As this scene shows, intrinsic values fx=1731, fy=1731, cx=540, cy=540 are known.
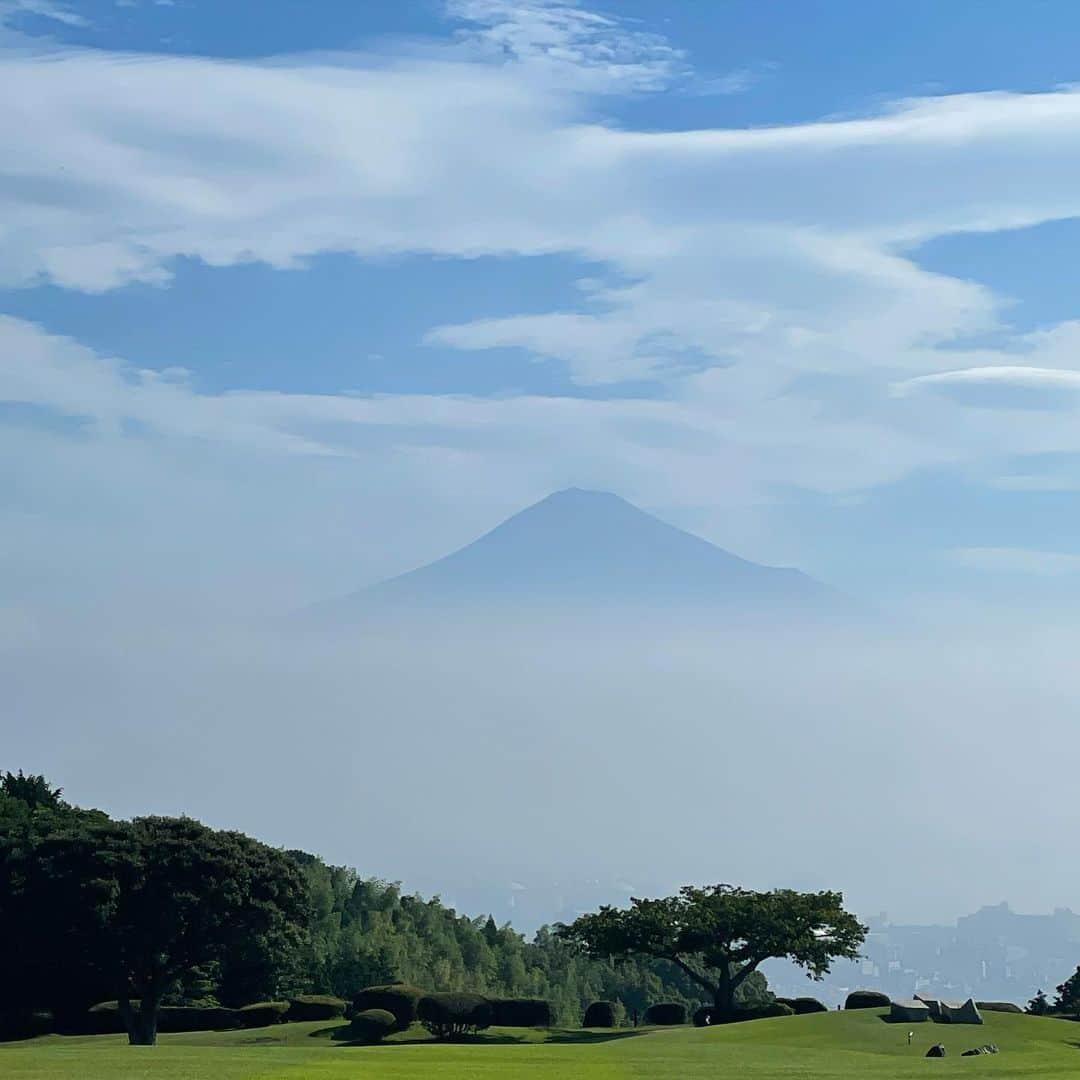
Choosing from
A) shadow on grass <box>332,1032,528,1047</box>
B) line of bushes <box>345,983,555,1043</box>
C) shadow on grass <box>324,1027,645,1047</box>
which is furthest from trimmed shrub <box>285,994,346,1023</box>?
shadow on grass <box>332,1032,528,1047</box>

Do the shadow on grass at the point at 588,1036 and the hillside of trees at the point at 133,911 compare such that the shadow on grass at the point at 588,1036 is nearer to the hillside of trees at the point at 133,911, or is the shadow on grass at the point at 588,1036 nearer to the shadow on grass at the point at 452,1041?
the shadow on grass at the point at 452,1041

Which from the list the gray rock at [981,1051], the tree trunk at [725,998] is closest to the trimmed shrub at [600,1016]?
the tree trunk at [725,998]

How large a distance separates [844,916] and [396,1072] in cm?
3738

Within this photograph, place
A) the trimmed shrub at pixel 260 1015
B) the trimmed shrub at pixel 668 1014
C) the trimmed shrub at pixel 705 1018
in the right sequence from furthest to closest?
1. the trimmed shrub at pixel 668 1014
2. the trimmed shrub at pixel 705 1018
3. the trimmed shrub at pixel 260 1015

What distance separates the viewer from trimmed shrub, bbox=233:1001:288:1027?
7525 centimetres

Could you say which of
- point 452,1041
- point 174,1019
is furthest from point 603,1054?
point 174,1019

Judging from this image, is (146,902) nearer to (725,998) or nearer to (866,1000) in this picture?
(725,998)

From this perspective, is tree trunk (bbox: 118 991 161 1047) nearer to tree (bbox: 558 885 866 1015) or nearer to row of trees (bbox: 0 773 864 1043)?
row of trees (bbox: 0 773 864 1043)

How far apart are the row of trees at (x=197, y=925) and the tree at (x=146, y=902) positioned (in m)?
0.06

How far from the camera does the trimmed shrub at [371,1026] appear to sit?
6800cm

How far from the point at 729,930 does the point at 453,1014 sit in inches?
665

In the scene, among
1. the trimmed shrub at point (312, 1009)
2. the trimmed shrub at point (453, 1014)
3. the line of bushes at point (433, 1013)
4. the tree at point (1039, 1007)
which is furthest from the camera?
the tree at point (1039, 1007)

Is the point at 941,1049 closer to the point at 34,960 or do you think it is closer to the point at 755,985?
the point at 34,960

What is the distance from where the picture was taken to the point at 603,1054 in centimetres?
5922
